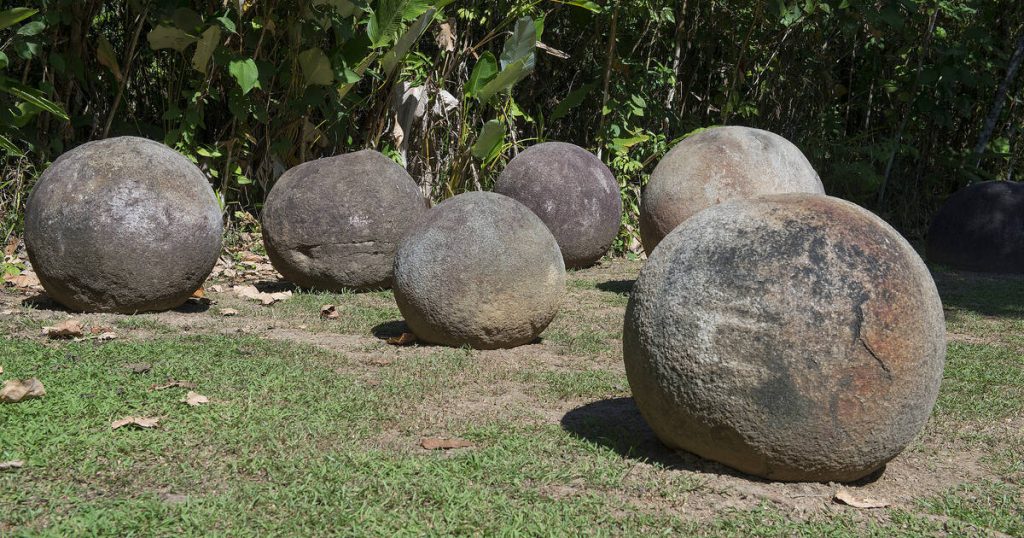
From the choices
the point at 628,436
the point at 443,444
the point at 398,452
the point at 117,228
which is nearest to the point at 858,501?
the point at 628,436

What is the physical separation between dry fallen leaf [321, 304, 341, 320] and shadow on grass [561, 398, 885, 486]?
2904mm

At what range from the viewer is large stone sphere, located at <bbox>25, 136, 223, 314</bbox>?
6590 millimetres

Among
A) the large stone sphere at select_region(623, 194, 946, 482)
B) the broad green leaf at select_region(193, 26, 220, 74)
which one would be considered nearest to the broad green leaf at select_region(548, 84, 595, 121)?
the broad green leaf at select_region(193, 26, 220, 74)

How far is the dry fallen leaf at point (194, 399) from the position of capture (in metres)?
4.73

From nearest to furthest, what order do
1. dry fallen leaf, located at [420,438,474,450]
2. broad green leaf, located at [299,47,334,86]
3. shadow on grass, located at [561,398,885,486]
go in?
shadow on grass, located at [561,398,885,486]
dry fallen leaf, located at [420,438,474,450]
broad green leaf, located at [299,47,334,86]

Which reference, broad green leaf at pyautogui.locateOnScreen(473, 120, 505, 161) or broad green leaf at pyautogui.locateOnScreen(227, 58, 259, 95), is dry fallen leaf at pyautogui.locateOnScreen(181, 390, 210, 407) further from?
broad green leaf at pyautogui.locateOnScreen(473, 120, 505, 161)

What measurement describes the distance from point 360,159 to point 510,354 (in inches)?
115

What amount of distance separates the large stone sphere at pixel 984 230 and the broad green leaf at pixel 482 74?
6051mm

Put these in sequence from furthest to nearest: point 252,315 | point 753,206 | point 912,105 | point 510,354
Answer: point 912,105
point 252,315
point 510,354
point 753,206

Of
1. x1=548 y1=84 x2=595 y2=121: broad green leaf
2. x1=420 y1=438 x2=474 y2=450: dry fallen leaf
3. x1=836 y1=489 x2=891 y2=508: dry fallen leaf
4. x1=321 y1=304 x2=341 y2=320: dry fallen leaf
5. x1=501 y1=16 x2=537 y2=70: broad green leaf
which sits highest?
x1=501 y1=16 x2=537 y2=70: broad green leaf

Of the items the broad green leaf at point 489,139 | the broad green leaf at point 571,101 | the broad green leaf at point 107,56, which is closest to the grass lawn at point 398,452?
the broad green leaf at point 107,56

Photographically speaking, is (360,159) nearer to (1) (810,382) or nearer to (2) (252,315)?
(2) (252,315)

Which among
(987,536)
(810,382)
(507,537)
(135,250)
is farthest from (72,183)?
(987,536)

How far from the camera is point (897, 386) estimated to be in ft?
12.1
